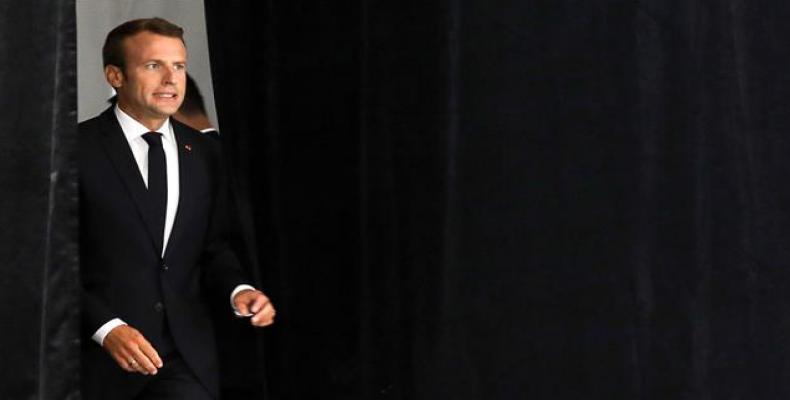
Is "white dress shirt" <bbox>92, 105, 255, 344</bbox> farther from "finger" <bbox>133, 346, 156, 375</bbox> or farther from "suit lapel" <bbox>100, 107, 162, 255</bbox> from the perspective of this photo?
"finger" <bbox>133, 346, 156, 375</bbox>

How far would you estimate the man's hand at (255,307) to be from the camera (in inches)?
101

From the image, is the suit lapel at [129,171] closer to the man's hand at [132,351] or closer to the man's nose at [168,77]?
the man's nose at [168,77]

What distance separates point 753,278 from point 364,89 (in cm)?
104

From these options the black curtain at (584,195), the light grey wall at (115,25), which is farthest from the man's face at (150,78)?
the light grey wall at (115,25)

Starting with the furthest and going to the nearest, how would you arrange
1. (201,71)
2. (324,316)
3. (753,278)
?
(201,71), (324,316), (753,278)

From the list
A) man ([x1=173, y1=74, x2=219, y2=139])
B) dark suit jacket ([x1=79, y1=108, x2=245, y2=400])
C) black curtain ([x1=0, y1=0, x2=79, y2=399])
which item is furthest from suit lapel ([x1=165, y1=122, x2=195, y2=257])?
man ([x1=173, y1=74, x2=219, y2=139])

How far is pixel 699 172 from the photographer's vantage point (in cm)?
287

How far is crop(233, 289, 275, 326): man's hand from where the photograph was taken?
256 cm

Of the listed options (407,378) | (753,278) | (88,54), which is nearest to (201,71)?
(88,54)

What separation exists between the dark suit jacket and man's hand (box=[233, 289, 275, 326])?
0.36 feet

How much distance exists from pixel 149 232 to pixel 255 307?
263 millimetres

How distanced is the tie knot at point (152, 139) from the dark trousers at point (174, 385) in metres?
0.44

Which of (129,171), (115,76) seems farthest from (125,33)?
(129,171)

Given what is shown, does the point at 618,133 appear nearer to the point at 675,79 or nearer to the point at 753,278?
the point at 675,79
